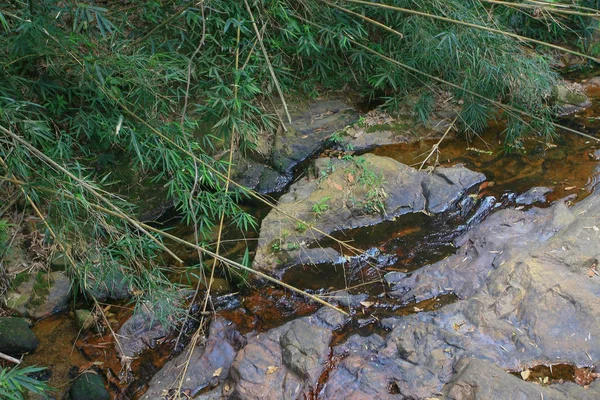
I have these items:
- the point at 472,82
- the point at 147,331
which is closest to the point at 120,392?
the point at 147,331

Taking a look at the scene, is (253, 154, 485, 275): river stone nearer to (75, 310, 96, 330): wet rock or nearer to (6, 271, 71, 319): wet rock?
(75, 310, 96, 330): wet rock

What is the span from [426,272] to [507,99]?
2635 millimetres

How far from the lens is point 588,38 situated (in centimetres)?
656

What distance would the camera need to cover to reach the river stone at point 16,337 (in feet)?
11.6

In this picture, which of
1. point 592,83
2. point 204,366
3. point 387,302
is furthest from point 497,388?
point 592,83

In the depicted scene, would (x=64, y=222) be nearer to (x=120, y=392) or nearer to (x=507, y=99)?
(x=120, y=392)

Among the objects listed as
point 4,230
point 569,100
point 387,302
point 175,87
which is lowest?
point 387,302

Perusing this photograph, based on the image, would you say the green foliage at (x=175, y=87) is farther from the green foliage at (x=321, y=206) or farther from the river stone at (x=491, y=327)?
the river stone at (x=491, y=327)

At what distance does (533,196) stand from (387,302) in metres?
1.70

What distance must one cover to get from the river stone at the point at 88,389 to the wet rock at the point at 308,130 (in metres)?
2.49

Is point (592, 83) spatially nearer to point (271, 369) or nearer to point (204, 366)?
point (271, 369)

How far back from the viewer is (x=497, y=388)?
2.68 metres

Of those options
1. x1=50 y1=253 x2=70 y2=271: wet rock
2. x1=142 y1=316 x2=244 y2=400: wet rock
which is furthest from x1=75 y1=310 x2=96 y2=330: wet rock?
x1=142 y1=316 x2=244 y2=400: wet rock

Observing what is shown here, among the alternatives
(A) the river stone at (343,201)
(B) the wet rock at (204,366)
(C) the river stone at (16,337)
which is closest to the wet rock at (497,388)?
(B) the wet rock at (204,366)
